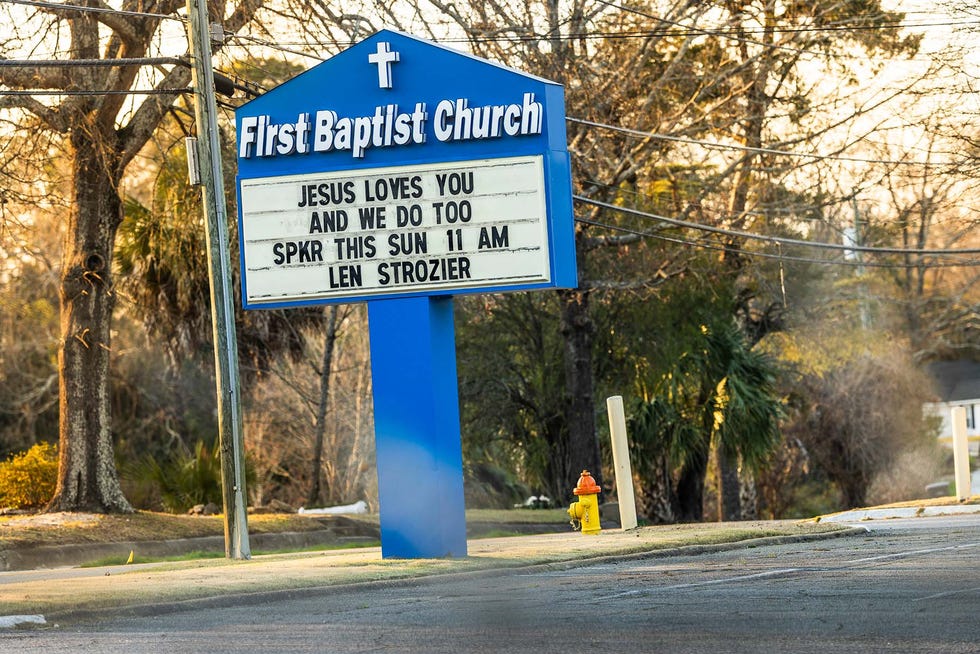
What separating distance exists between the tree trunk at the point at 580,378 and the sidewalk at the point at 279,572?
382 inches

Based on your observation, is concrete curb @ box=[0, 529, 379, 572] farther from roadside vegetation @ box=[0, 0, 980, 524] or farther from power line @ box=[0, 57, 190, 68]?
power line @ box=[0, 57, 190, 68]

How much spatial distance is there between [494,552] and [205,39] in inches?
295

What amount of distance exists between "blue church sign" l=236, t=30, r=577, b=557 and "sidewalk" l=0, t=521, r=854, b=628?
106 cm

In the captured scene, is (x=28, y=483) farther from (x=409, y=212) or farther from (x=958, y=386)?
(x=958, y=386)

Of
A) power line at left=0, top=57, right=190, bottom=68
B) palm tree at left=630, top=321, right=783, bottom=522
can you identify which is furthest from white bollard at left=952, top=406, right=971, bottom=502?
power line at left=0, top=57, right=190, bottom=68

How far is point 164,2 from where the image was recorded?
22.1 meters

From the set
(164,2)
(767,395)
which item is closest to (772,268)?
(767,395)

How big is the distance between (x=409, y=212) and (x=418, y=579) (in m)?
4.13

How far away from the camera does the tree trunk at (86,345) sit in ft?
72.7

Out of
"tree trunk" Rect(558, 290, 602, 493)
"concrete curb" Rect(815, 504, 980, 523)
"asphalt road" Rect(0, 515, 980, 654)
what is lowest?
"concrete curb" Rect(815, 504, 980, 523)

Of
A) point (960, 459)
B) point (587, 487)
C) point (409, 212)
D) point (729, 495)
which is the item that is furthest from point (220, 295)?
point (729, 495)

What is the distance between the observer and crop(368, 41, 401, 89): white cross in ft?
51.5

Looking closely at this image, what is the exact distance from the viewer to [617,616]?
9.91 meters

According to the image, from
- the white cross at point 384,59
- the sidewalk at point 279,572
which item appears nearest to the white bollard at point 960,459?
the sidewalk at point 279,572
